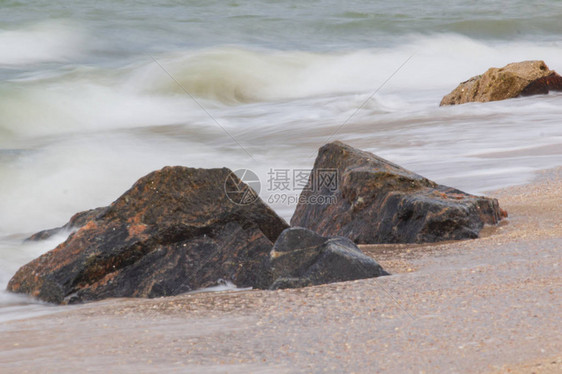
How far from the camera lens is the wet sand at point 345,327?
83.7 inches

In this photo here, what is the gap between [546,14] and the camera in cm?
2008

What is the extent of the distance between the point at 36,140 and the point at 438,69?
7.79m

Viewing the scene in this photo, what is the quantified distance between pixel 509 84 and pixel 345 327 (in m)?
7.31

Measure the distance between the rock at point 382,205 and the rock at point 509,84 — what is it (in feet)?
17.4

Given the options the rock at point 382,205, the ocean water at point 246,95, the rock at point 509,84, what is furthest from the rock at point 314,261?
the rock at point 509,84

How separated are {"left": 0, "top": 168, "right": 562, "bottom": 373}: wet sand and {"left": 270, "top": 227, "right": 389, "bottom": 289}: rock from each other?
9cm

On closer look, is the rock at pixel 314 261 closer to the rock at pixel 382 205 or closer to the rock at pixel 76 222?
the rock at pixel 382 205

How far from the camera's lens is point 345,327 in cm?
243

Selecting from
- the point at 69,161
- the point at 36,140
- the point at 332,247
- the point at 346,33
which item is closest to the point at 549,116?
the point at 69,161

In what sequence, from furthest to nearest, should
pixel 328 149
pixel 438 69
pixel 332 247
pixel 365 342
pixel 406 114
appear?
pixel 438 69
pixel 406 114
pixel 328 149
pixel 332 247
pixel 365 342

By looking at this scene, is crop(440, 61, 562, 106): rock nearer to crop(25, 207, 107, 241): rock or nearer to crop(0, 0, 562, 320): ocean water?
crop(0, 0, 562, 320): ocean water

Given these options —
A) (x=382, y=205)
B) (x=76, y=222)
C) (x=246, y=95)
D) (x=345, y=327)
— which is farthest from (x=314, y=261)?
(x=246, y=95)

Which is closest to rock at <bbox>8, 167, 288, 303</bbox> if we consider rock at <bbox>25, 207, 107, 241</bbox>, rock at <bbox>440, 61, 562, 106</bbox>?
rock at <bbox>25, 207, 107, 241</bbox>

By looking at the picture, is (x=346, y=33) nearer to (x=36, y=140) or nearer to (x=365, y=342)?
(x=36, y=140)
